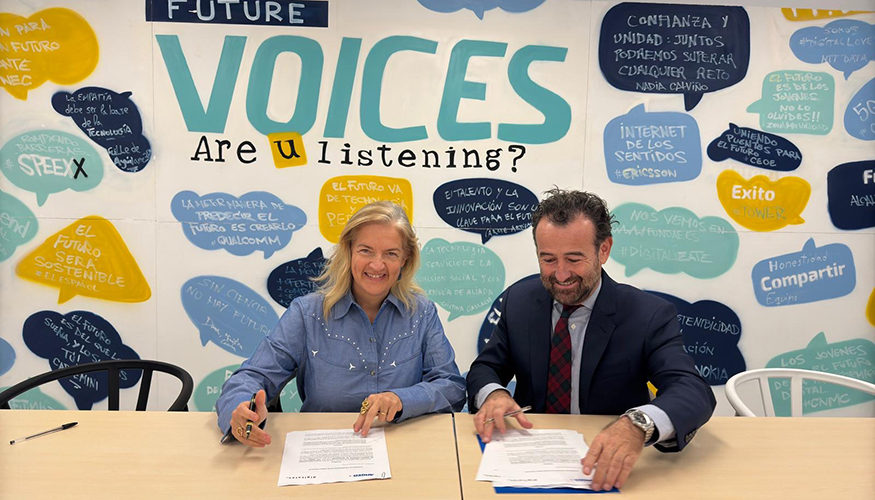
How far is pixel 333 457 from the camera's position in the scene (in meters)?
1.46

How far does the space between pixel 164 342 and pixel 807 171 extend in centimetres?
363

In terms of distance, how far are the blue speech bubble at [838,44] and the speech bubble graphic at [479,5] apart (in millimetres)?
1435

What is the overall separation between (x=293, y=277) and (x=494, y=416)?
1.81m

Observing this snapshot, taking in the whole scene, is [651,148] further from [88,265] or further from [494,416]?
[88,265]

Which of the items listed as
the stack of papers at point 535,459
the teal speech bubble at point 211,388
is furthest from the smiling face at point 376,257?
the teal speech bubble at point 211,388

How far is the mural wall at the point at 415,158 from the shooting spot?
299cm

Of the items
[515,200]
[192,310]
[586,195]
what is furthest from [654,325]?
[192,310]

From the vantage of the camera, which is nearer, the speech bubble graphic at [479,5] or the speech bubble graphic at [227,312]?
the speech bubble graphic at [479,5]

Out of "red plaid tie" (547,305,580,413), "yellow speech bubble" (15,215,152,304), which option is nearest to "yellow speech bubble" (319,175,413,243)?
"yellow speech bubble" (15,215,152,304)

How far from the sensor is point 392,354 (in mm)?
1953

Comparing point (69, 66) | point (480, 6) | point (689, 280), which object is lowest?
point (689, 280)

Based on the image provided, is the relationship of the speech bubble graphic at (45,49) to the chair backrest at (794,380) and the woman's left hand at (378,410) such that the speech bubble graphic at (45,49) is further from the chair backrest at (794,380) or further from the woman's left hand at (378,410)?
the chair backrest at (794,380)

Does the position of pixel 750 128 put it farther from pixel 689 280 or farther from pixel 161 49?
pixel 161 49

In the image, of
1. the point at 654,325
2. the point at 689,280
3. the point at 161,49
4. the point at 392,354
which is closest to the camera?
the point at 654,325
